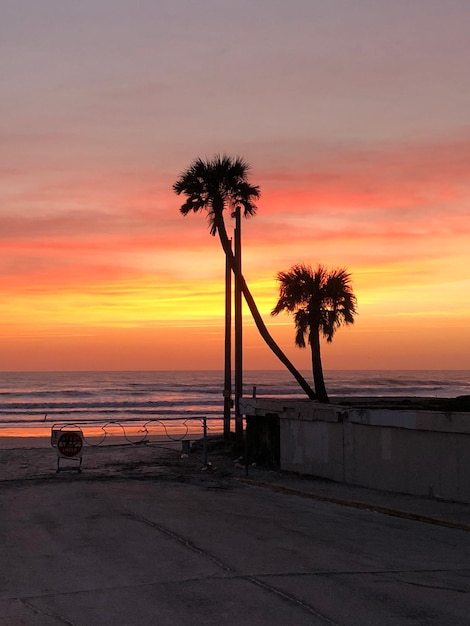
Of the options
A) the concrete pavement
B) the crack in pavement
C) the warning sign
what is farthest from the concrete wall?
the crack in pavement

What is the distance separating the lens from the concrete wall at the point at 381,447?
712 inches

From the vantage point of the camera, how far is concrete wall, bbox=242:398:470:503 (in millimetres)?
18094

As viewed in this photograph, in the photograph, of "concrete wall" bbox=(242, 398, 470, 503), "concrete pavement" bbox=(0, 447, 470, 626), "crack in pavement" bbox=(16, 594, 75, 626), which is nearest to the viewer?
"crack in pavement" bbox=(16, 594, 75, 626)

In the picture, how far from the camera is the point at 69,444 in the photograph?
2508cm

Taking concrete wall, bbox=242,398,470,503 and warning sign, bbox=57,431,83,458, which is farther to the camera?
warning sign, bbox=57,431,83,458

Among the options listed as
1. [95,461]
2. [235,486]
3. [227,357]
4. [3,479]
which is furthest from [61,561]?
[227,357]

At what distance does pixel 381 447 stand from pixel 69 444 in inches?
396

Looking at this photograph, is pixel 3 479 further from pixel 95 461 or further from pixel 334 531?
pixel 334 531

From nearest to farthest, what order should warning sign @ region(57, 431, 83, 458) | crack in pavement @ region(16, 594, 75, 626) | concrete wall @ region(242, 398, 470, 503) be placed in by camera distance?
crack in pavement @ region(16, 594, 75, 626), concrete wall @ region(242, 398, 470, 503), warning sign @ region(57, 431, 83, 458)

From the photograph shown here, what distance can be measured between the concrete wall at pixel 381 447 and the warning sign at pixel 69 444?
6.42 metres

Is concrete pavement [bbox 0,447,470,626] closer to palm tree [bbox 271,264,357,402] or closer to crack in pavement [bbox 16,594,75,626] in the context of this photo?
crack in pavement [bbox 16,594,75,626]

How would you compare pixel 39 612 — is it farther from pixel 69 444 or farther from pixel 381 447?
pixel 69 444

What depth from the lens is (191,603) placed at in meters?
9.05

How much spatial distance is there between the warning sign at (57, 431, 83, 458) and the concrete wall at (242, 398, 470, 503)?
642 centimetres
